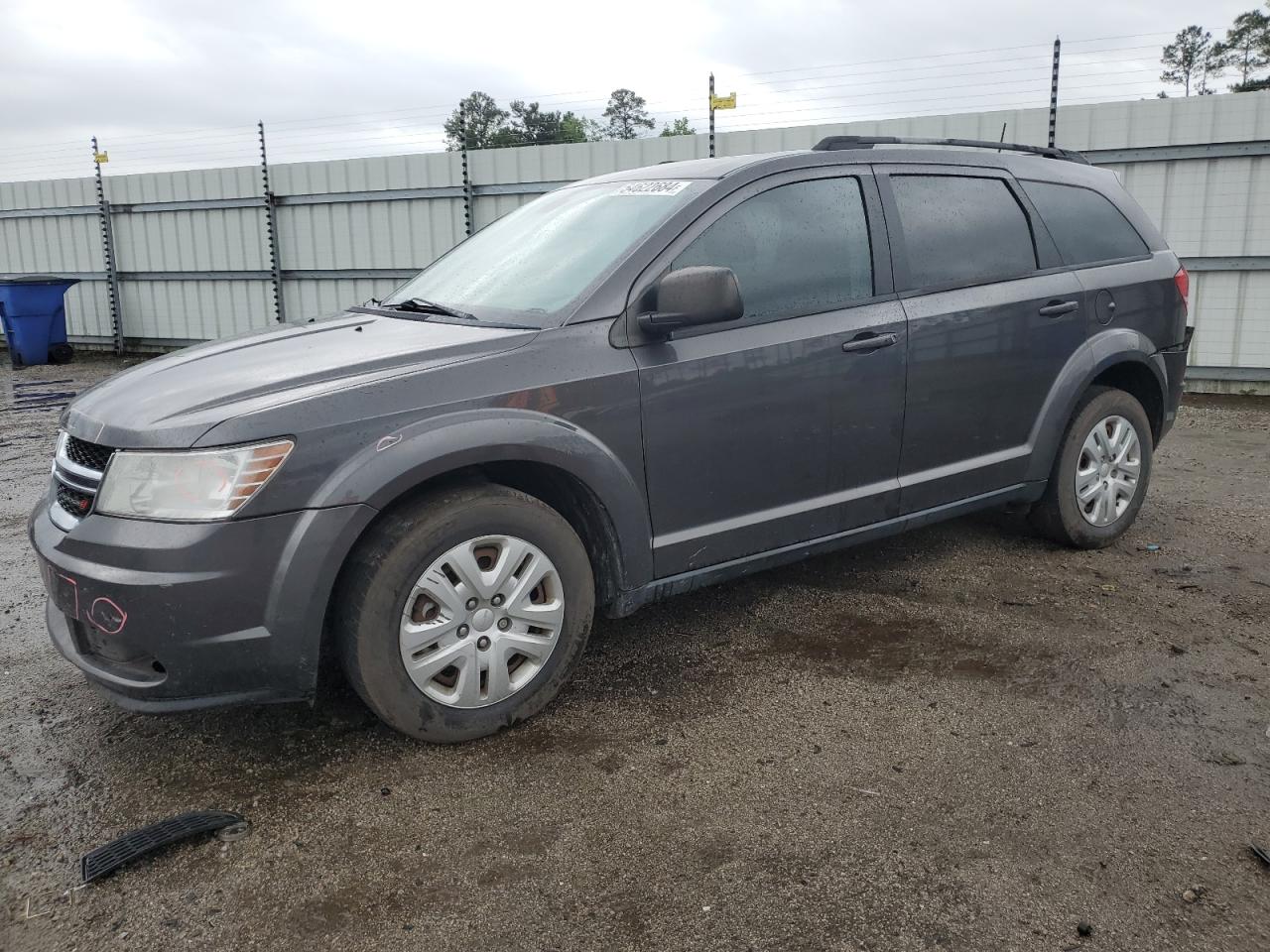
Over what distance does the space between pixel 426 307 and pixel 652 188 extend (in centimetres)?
94

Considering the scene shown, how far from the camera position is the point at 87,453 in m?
2.92

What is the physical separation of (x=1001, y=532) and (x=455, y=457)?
Answer: 10.7 ft

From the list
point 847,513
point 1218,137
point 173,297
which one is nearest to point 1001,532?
point 847,513

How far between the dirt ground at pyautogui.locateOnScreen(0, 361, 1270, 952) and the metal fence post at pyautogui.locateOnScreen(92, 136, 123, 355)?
13.0 meters

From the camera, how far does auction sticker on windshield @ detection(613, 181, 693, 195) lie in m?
3.62

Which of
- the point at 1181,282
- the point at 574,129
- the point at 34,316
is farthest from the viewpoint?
the point at 574,129

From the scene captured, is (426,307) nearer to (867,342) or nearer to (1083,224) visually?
(867,342)


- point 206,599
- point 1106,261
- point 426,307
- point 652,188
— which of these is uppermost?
point 652,188

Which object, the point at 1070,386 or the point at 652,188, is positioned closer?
the point at 652,188

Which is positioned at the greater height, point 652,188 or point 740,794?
point 652,188

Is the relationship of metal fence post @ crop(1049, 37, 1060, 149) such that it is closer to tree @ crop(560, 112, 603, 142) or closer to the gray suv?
the gray suv

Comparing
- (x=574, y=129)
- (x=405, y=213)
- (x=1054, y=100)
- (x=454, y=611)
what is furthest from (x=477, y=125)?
(x=574, y=129)

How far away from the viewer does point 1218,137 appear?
9.04 meters

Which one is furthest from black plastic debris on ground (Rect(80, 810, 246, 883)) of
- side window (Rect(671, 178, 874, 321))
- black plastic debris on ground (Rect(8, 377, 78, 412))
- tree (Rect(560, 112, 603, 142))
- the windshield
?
tree (Rect(560, 112, 603, 142))
